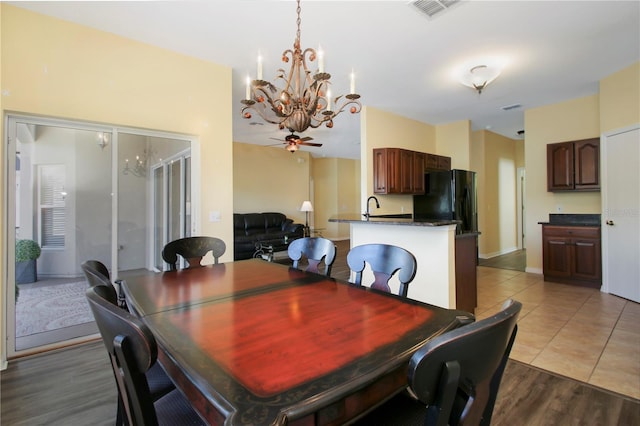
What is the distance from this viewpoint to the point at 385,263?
1.73 m

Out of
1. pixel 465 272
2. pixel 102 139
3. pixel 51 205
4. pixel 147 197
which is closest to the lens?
pixel 51 205

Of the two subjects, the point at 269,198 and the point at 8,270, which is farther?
the point at 269,198

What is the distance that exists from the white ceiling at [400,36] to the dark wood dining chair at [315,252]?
1.96 m

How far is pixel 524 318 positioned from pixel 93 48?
16.7ft

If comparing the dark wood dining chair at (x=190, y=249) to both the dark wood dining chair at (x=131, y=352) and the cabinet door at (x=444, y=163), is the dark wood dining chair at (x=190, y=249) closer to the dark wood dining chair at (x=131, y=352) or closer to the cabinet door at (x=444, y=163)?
the dark wood dining chair at (x=131, y=352)

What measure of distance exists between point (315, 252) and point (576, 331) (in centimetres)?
270

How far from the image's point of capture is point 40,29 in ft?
8.11

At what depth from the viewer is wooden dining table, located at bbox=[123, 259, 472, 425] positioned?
0.69 m

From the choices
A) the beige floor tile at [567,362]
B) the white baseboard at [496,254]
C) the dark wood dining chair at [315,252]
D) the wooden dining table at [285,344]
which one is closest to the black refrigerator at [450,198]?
the white baseboard at [496,254]

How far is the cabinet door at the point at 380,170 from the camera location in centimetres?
496

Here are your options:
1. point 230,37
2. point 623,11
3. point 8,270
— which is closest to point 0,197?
point 8,270

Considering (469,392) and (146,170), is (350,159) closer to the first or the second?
(146,170)

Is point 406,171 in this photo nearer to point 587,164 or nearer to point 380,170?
point 380,170

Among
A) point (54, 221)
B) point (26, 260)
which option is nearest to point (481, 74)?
point (54, 221)
